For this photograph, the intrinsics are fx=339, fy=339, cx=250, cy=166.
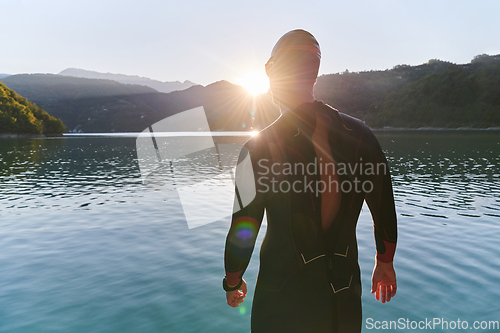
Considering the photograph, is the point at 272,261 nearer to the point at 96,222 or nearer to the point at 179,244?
the point at 179,244

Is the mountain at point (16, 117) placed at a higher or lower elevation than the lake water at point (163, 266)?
higher

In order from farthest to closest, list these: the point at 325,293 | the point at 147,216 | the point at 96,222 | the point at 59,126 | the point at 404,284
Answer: the point at 59,126, the point at 147,216, the point at 96,222, the point at 404,284, the point at 325,293

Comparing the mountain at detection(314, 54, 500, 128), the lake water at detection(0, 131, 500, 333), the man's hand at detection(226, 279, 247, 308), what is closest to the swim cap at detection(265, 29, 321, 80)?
the man's hand at detection(226, 279, 247, 308)

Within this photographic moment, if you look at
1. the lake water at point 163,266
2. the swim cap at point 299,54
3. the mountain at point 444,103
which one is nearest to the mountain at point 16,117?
the lake water at point 163,266

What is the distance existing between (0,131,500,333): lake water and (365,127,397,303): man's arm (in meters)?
4.15

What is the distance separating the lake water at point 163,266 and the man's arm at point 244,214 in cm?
440

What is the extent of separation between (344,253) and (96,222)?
Result: 13.2 metres

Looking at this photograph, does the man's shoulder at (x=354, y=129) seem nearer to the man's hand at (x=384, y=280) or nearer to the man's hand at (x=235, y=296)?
the man's hand at (x=384, y=280)

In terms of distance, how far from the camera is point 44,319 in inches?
239

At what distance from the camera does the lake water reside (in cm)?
620

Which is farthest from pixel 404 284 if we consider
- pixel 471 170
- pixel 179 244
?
pixel 471 170

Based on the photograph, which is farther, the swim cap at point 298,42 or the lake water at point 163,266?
the lake water at point 163,266

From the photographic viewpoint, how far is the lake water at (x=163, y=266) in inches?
244

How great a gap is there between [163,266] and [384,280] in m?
7.25
